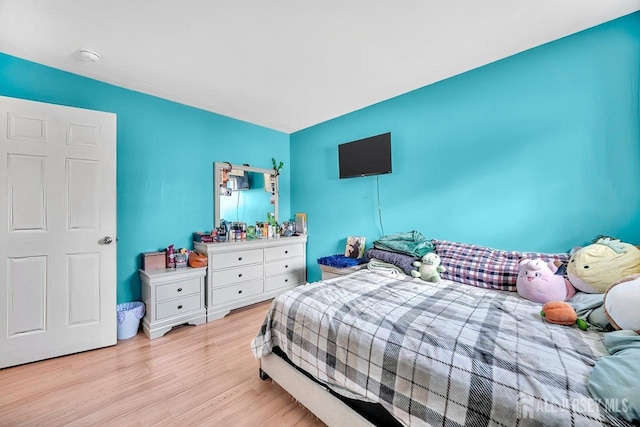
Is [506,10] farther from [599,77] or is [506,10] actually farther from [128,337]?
[128,337]

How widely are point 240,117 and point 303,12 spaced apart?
204 centimetres

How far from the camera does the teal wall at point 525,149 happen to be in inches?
→ 65.9

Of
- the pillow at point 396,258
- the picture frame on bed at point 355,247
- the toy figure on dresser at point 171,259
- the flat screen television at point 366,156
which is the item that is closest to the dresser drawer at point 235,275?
the toy figure on dresser at point 171,259

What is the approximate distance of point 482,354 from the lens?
37.8 inches

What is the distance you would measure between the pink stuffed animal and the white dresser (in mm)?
2606

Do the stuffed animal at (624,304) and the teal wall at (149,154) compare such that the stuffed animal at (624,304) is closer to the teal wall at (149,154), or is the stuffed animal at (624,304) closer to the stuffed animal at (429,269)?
the stuffed animal at (429,269)

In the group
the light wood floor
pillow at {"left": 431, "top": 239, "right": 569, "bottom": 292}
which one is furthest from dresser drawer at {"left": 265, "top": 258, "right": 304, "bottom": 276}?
pillow at {"left": 431, "top": 239, "right": 569, "bottom": 292}

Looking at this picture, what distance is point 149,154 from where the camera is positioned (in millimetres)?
2713

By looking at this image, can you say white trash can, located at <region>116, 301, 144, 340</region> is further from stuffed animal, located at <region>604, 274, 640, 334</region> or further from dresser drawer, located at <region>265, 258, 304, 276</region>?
stuffed animal, located at <region>604, 274, 640, 334</region>

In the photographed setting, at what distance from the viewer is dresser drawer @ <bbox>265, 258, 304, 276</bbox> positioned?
3.32 meters

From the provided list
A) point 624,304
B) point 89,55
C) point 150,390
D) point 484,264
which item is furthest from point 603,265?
point 89,55

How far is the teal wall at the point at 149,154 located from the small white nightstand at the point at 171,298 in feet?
1.19

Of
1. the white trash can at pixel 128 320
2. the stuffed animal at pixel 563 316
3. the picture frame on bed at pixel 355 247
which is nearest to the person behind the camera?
the stuffed animal at pixel 563 316

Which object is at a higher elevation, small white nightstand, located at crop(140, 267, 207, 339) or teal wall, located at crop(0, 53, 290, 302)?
teal wall, located at crop(0, 53, 290, 302)
